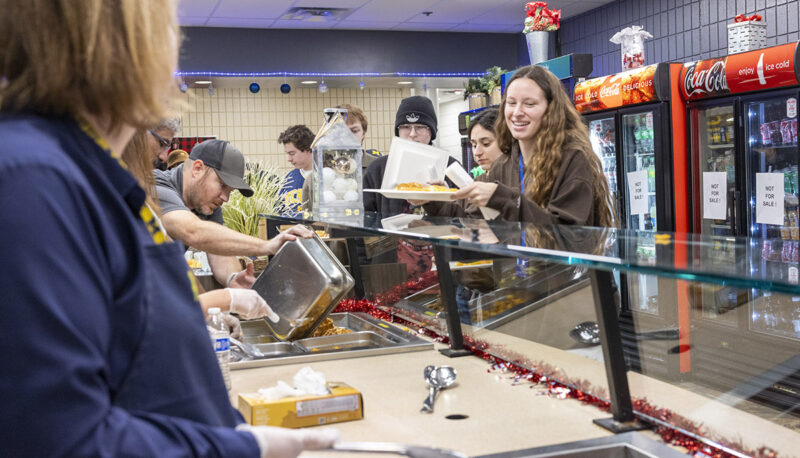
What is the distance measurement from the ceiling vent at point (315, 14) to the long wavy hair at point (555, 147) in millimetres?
5948

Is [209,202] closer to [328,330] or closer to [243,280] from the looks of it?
[243,280]

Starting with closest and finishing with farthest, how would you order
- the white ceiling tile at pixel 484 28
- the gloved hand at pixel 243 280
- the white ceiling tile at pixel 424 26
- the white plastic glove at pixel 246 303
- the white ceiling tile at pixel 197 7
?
the white plastic glove at pixel 246 303 < the gloved hand at pixel 243 280 < the white ceiling tile at pixel 197 7 < the white ceiling tile at pixel 424 26 < the white ceiling tile at pixel 484 28

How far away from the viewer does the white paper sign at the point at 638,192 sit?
6.45 meters

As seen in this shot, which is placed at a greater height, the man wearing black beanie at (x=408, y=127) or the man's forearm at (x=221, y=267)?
the man wearing black beanie at (x=408, y=127)

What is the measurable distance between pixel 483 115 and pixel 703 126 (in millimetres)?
2294

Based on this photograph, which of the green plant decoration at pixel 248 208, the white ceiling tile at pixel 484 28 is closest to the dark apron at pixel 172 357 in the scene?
the green plant decoration at pixel 248 208

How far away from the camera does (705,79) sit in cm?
562

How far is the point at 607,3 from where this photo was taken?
857 centimetres

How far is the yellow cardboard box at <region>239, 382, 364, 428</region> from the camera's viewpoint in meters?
1.66

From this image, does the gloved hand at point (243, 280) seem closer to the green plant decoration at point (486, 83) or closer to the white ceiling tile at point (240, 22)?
the green plant decoration at point (486, 83)

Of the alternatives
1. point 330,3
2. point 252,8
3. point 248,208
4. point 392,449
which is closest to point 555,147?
point 392,449

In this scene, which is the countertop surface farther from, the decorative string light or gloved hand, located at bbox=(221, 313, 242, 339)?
the decorative string light

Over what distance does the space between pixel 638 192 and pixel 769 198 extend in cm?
127

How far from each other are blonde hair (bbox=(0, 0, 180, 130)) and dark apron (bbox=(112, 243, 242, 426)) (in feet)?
0.54
